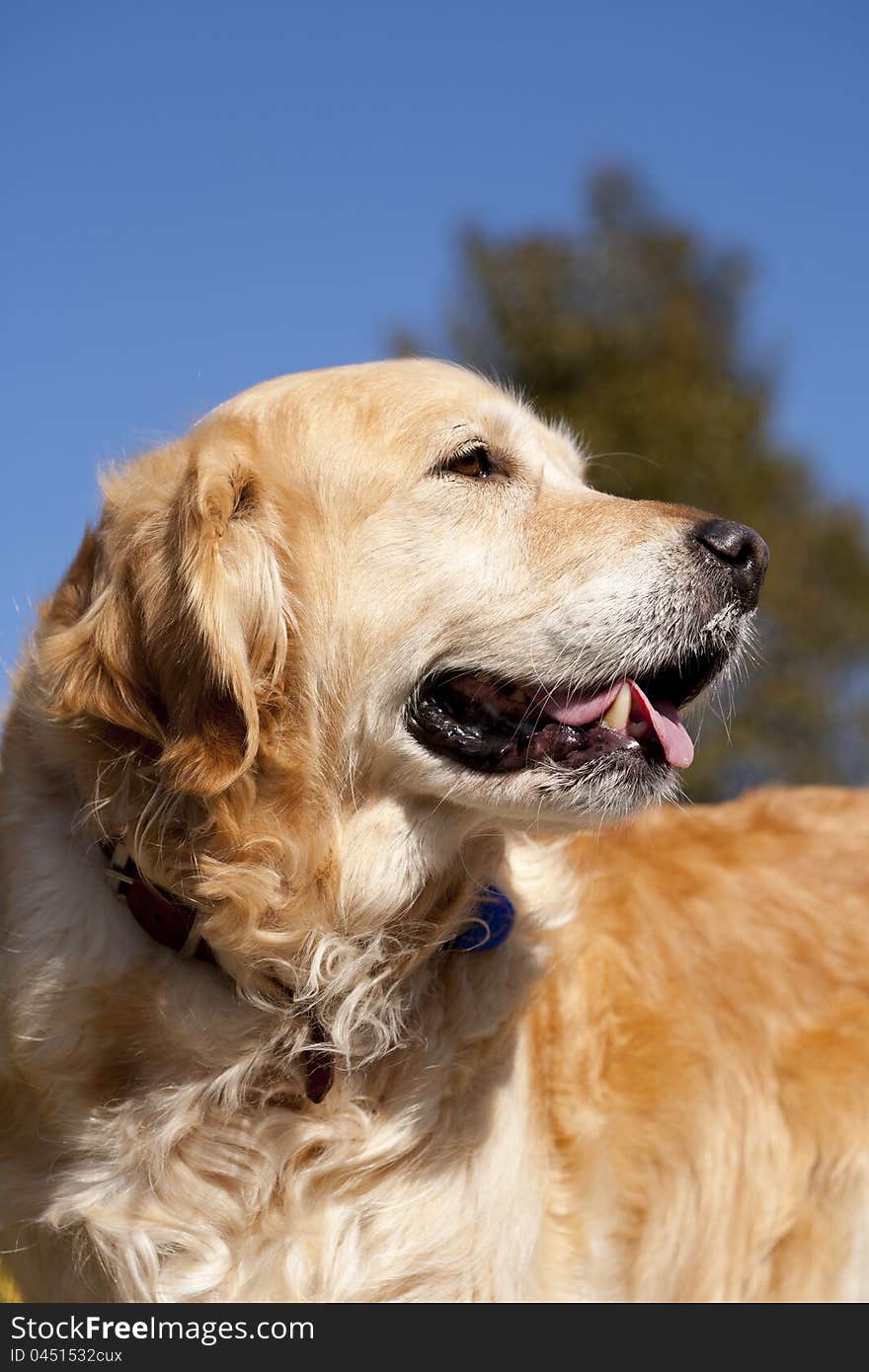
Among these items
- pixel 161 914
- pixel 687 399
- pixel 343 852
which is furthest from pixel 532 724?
pixel 687 399

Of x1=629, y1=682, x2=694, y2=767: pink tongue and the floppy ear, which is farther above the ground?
the floppy ear

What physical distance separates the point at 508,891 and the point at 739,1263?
1253 millimetres

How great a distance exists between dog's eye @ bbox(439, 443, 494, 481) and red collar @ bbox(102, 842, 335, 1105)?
1208 millimetres

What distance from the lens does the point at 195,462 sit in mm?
3100

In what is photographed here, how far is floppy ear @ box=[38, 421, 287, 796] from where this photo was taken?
2.90m

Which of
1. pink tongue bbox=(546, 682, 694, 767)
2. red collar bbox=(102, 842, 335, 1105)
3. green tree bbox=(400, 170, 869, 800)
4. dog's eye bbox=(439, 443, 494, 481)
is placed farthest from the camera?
green tree bbox=(400, 170, 869, 800)

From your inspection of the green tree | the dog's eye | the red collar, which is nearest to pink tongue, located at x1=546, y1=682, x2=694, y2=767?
the dog's eye

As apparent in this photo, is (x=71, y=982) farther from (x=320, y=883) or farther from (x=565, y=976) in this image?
(x=565, y=976)

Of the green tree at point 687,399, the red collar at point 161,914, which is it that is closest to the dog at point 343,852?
the red collar at point 161,914

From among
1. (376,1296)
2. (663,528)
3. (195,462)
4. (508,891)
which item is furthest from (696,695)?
(376,1296)

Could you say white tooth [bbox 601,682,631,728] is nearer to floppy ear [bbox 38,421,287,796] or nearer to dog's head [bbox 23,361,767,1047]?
dog's head [bbox 23,361,767,1047]

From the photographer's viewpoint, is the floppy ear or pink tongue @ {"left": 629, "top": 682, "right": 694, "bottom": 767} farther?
pink tongue @ {"left": 629, "top": 682, "right": 694, "bottom": 767}

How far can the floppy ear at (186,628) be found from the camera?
2.90 meters

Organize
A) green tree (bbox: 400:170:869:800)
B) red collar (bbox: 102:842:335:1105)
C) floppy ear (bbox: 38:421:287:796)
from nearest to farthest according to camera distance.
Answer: floppy ear (bbox: 38:421:287:796) < red collar (bbox: 102:842:335:1105) < green tree (bbox: 400:170:869:800)
